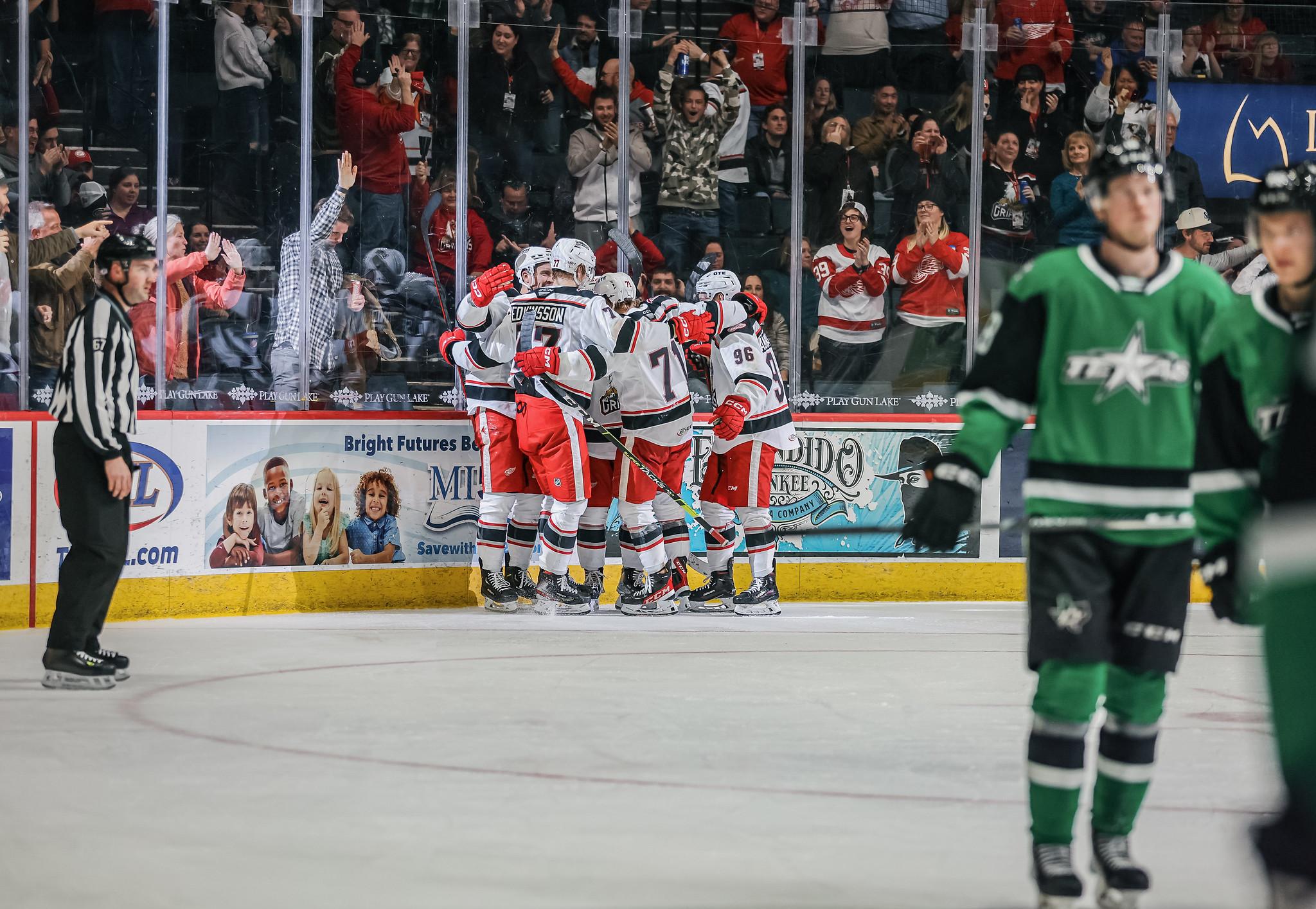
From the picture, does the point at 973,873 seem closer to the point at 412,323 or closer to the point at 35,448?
the point at 35,448

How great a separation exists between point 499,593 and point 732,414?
1510 mm

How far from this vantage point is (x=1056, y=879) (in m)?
2.84

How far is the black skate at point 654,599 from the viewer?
8258mm

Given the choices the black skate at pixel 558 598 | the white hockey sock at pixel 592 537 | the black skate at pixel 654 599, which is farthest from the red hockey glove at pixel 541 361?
the black skate at pixel 654 599

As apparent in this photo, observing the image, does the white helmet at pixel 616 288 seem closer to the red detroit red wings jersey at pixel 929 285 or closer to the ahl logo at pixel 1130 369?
the red detroit red wings jersey at pixel 929 285

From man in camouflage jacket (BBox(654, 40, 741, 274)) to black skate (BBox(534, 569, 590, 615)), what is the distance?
2216 millimetres

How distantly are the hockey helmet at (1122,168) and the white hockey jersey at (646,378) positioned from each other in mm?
5109

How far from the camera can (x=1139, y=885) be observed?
288 centimetres

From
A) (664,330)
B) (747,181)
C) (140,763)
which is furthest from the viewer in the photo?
(747,181)

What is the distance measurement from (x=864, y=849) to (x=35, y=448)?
5.04 metres

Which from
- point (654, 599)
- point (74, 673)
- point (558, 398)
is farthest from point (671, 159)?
point (74, 673)

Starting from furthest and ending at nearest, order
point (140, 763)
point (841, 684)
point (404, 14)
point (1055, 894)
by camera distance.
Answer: point (404, 14) < point (841, 684) < point (140, 763) < point (1055, 894)

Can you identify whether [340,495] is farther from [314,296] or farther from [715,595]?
[715,595]

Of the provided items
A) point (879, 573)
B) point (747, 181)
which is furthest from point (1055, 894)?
point (747, 181)
